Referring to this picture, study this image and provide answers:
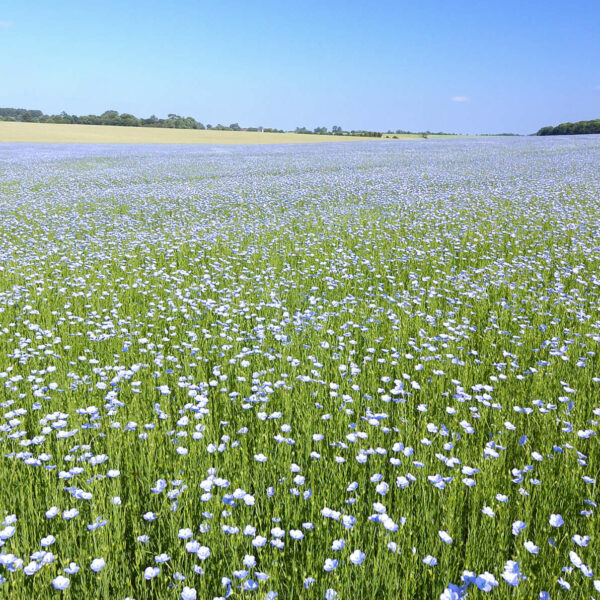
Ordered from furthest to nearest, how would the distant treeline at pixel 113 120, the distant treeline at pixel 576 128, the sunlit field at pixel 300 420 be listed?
the distant treeline at pixel 113 120 < the distant treeline at pixel 576 128 < the sunlit field at pixel 300 420

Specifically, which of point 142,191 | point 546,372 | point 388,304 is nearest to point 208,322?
point 388,304

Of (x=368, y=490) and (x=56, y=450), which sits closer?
(x=368, y=490)

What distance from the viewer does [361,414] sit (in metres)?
3.72

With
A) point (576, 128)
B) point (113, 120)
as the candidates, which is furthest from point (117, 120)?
point (576, 128)

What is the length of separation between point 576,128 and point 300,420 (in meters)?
96.5

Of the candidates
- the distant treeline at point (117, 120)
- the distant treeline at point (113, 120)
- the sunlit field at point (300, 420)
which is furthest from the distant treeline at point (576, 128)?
the sunlit field at point (300, 420)

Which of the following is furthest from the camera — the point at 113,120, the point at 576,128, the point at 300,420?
the point at 113,120

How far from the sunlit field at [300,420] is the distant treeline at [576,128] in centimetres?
8652

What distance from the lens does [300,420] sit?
3500 millimetres

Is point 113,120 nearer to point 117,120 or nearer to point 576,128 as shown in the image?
point 117,120

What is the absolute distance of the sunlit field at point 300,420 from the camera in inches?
88.7

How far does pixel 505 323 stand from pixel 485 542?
353 centimetres

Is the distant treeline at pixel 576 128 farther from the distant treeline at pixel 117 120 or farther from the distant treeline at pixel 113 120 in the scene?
the distant treeline at pixel 113 120

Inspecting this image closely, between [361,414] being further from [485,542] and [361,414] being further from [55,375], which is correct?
[55,375]
